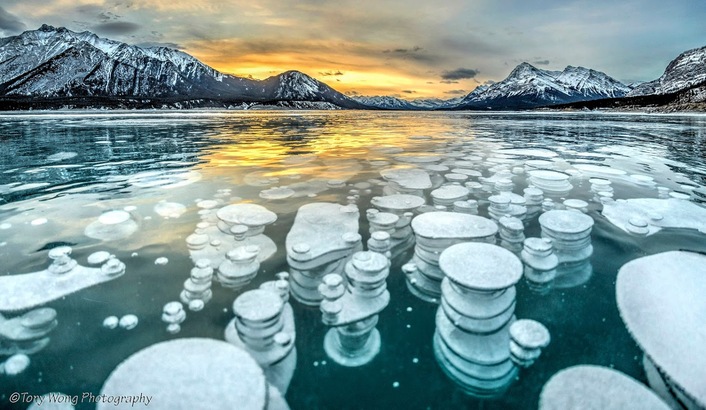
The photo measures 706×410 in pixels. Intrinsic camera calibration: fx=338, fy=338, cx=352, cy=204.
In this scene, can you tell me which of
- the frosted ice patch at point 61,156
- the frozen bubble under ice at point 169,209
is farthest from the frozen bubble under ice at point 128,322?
the frosted ice patch at point 61,156

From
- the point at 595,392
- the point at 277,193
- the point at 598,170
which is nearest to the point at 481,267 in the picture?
the point at 595,392

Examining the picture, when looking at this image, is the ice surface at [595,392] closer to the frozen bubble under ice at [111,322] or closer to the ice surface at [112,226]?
the frozen bubble under ice at [111,322]

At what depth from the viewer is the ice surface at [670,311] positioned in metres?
1.97

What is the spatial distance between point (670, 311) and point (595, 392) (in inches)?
45.6

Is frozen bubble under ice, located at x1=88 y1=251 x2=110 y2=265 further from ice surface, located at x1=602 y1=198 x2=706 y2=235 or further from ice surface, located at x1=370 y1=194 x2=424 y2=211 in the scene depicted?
ice surface, located at x1=602 y1=198 x2=706 y2=235

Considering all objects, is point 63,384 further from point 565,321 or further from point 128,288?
point 565,321

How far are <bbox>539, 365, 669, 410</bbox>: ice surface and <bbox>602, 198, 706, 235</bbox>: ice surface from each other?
2.96 meters

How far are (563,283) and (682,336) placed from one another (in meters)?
0.89

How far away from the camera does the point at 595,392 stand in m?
1.87

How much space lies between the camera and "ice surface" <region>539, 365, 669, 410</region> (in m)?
1.79

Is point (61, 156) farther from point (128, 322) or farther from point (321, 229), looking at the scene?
point (128, 322)

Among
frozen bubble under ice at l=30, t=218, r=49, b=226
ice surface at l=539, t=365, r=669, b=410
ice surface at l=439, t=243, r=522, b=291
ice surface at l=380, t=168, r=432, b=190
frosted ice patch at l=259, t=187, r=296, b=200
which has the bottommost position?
ice surface at l=539, t=365, r=669, b=410

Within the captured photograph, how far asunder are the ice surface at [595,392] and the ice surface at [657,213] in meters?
2.96

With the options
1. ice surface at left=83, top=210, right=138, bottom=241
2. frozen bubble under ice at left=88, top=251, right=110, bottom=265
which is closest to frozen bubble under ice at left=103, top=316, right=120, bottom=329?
frozen bubble under ice at left=88, top=251, right=110, bottom=265
